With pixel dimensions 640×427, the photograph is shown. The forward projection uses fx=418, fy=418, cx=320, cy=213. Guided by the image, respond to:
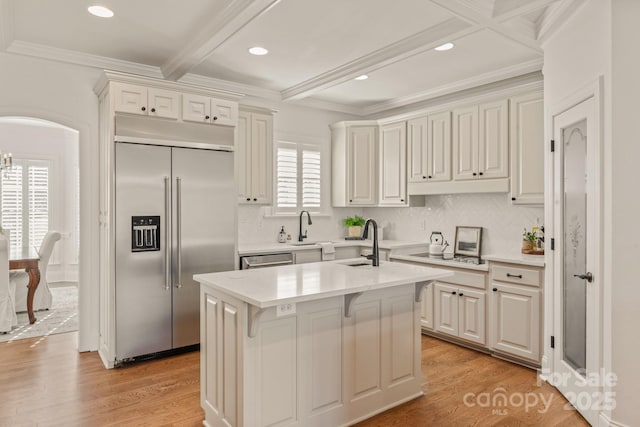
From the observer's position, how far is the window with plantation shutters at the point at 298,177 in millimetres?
5379

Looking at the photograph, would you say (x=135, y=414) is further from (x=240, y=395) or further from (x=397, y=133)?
(x=397, y=133)

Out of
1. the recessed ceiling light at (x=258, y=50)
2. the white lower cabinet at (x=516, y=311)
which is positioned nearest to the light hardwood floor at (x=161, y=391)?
the white lower cabinet at (x=516, y=311)

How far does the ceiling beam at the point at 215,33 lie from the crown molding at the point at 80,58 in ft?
0.62

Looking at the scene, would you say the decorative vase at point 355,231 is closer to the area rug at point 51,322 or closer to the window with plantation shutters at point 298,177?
the window with plantation shutters at point 298,177

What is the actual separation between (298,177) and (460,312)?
2608 mm

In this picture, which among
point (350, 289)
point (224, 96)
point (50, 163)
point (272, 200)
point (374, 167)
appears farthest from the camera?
point (50, 163)

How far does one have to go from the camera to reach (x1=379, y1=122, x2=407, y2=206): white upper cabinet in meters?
5.11

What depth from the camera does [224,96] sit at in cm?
421

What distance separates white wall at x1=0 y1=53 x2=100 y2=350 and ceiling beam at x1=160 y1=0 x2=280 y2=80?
821mm

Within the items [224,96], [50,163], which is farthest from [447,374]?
[50,163]

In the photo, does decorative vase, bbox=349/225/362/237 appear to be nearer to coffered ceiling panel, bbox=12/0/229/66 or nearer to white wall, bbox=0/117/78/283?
coffered ceiling panel, bbox=12/0/229/66

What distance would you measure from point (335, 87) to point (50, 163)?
18.2ft

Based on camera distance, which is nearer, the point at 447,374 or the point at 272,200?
the point at 447,374

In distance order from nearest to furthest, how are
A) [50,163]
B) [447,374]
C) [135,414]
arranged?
[135,414], [447,374], [50,163]
